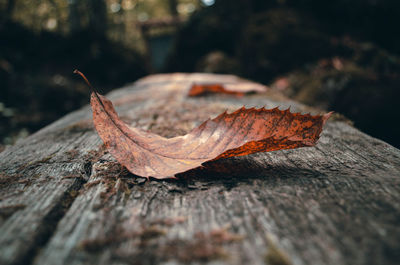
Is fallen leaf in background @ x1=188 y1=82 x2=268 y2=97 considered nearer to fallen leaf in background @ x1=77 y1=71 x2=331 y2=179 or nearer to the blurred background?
the blurred background

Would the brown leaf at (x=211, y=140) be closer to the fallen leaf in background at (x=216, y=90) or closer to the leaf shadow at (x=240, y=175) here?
the leaf shadow at (x=240, y=175)

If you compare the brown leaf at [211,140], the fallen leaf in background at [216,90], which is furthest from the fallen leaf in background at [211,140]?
the fallen leaf in background at [216,90]

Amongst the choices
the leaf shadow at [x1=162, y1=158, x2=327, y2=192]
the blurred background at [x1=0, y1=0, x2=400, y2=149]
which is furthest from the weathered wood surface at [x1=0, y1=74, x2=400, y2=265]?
the blurred background at [x1=0, y1=0, x2=400, y2=149]

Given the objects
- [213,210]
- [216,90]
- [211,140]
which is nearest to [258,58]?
[216,90]

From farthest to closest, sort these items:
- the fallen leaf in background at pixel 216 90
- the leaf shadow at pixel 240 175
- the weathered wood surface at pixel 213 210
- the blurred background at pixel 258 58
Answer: the blurred background at pixel 258 58, the fallen leaf in background at pixel 216 90, the leaf shadow at pixel 240 175, the weathered wood surface at pixel 213 210

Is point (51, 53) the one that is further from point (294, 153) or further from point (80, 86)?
point (294, 153)

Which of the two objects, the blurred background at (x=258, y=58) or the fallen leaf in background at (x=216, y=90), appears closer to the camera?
the fallen leaf in background at (x=216, y=90)

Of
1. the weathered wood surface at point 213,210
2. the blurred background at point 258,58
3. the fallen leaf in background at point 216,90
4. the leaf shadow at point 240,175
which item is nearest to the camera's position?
the weathered wood surface at point 213,210
